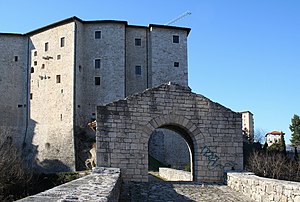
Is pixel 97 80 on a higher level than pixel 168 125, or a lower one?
higher

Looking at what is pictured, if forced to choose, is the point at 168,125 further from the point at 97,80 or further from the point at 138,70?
the point at 138,70

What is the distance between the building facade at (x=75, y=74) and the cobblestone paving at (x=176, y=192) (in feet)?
93.3

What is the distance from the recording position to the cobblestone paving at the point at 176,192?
10.2 m

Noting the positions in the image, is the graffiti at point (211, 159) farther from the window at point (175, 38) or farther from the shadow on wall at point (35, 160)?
the window at point (175, 38)

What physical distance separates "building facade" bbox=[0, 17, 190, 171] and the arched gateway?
2745 cm

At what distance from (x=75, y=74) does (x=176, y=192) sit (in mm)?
31574

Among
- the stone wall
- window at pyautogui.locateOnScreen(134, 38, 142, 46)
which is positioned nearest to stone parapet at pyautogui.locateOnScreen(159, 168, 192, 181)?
the stone wall

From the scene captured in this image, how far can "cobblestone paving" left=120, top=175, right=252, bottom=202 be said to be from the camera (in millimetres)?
10234

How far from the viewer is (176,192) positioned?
10867 mm

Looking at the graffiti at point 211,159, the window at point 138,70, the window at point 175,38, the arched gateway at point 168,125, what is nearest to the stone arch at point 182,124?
the arched gateway at point 168,125

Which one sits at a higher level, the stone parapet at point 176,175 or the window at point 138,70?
the window at point 138,70

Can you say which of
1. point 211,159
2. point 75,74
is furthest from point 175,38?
point 211,159

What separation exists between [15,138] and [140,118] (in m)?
34.9

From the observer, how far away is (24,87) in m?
44.8
